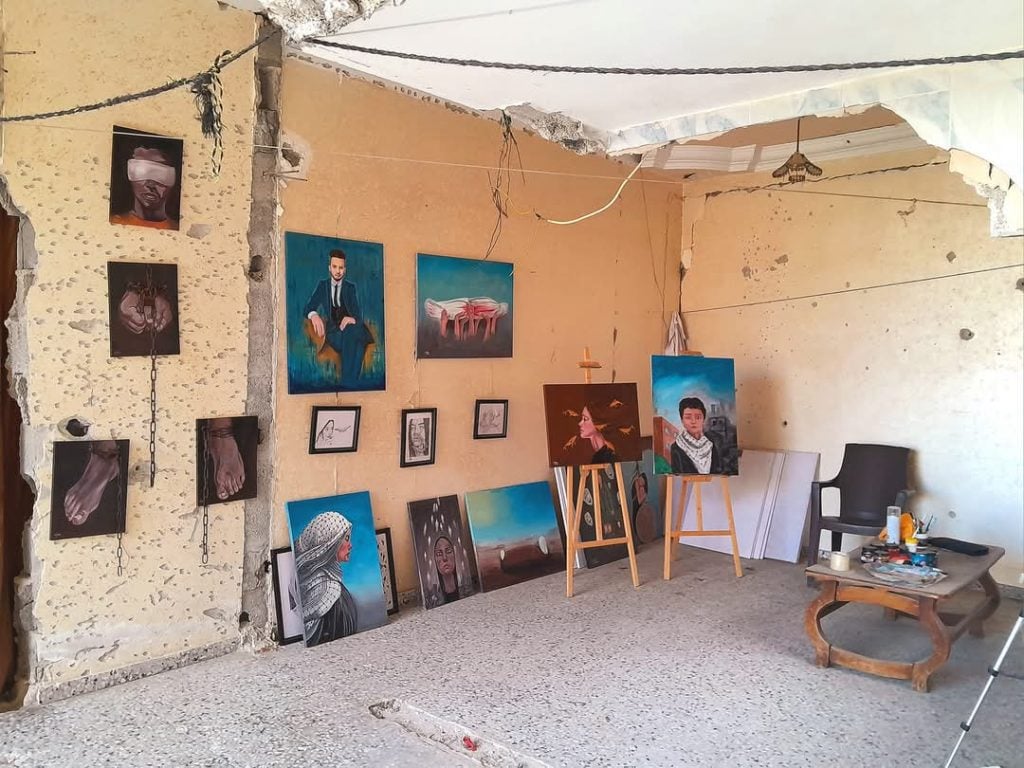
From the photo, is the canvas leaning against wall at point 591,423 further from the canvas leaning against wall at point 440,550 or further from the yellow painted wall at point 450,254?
the canvas leaning against wall at point 440,550

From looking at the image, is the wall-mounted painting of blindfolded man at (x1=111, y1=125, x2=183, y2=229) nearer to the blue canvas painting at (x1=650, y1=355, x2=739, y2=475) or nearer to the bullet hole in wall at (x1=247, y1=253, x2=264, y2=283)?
the bullet hole in wall at (x1=247, y1=253, x2=264, y2=283)

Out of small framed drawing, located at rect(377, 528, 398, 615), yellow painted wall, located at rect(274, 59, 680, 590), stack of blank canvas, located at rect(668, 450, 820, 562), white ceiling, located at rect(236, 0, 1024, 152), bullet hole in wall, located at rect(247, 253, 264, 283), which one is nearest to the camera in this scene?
white ceiling, located at rect(236, 0, 1024, 152)

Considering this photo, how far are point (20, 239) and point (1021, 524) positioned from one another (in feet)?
18.4

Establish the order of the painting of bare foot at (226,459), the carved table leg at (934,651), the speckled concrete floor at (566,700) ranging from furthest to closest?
the painting of bare foot at (226,459) → the carved table leg at (934,651) → the speckled concrete floor at (566,700)

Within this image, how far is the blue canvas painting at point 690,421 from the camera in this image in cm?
512

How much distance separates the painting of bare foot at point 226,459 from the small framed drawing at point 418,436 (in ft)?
3.00

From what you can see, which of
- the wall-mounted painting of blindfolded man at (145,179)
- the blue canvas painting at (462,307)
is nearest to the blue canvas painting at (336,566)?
the blue canvas painting at (462,307)

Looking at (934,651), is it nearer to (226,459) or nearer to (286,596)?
(286,596)

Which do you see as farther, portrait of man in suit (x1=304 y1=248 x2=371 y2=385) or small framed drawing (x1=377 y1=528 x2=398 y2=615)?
small framed drawing (x1=377 y1=528 x2=398 y2=615)

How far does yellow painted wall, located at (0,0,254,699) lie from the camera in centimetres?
307

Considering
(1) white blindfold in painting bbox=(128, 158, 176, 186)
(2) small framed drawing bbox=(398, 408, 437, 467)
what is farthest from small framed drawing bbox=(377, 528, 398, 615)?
(1) white blindfold in painting bbox=(128, 158, 176, 186)

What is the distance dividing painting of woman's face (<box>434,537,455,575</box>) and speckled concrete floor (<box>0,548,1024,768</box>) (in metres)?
0.24

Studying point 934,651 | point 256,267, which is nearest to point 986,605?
point 934,651

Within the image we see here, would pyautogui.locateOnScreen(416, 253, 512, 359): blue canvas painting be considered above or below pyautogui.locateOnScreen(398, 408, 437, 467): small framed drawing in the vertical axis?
above
